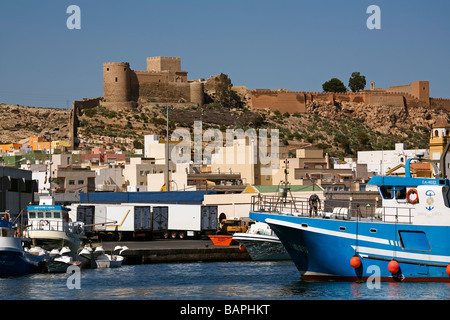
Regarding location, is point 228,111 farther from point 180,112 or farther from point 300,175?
point 300,175

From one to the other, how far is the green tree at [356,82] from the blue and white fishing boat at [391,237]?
145113 millimetres

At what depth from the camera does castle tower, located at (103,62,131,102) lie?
426 feet

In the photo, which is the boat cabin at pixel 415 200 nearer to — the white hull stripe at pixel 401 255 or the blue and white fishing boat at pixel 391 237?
the blue and white fishing boat at pixel 391 237

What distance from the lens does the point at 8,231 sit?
30.1m

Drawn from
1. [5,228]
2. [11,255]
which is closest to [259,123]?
[5,228]

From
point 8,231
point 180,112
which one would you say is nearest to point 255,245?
point 8,231

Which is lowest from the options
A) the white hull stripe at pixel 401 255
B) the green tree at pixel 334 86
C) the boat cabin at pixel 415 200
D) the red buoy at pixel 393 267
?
the red buoy at pixel 393 267

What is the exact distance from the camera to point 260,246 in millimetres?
37094

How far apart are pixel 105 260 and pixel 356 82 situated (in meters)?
140

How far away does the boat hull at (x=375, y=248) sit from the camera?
79.9ft

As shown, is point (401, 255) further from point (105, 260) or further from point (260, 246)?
point (105, 260)

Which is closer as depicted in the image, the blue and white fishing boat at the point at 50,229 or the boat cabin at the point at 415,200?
the boat cabin at the point at 415,200

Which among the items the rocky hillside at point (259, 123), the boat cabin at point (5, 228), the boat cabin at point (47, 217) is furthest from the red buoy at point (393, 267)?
the rocky hillside at point (259, 123)

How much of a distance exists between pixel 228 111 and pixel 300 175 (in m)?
72.0
